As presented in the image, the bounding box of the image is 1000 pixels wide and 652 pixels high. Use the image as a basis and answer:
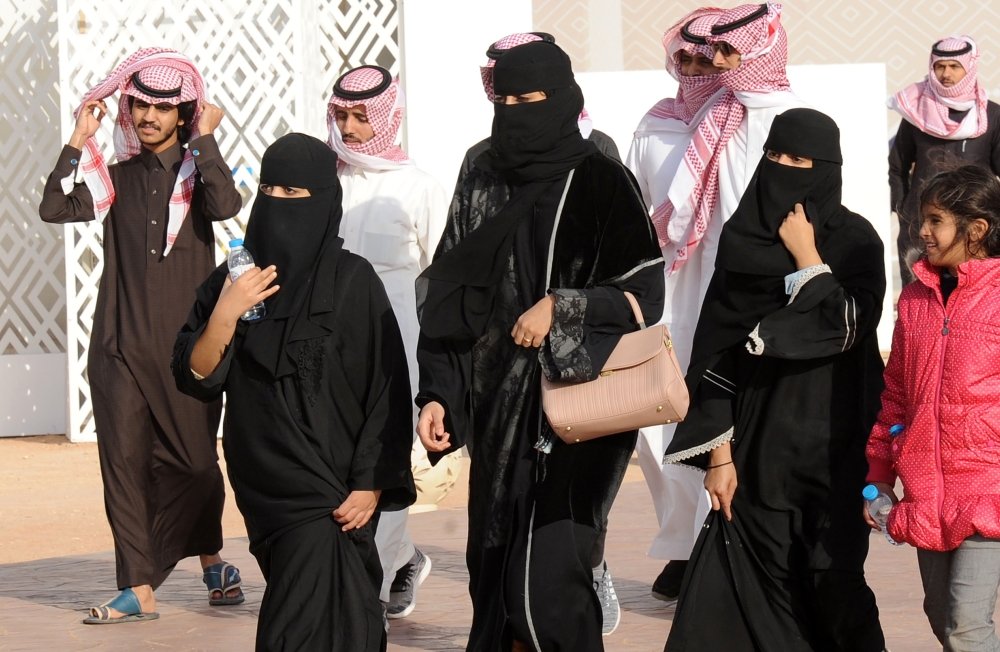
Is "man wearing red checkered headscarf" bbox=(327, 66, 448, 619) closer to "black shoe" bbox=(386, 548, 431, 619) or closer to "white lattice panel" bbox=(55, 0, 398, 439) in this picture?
"black shoe" bbox=(386, 548, 431, 619)

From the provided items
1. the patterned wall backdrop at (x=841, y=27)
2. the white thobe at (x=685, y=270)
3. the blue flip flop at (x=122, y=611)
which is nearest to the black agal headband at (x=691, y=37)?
the white thobe at (x=685, y=270)

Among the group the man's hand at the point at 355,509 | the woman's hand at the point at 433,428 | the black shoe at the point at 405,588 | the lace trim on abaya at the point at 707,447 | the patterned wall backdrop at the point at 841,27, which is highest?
the patterned wall backdrop at the point at 841,27

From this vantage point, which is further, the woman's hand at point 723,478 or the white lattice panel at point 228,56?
the white lattice panel at point 228,56

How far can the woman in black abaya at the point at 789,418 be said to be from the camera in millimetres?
3250

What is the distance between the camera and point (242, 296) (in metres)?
3.27

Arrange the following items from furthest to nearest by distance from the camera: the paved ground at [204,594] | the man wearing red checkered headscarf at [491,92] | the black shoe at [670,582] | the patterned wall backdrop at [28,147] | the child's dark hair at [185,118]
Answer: the patterned wall backdrop at [28,147]
the child's dark hair at [185,118]
the black shoe at [670,582]
the paved ground at [204,594]
the man wearing red checkered headscarf at [491,92]

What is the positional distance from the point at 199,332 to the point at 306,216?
359mm

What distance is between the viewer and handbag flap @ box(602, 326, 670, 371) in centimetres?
315

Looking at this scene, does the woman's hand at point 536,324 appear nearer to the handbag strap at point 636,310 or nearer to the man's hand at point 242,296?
the handbag strap at point 636,310

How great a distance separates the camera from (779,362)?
336 cm

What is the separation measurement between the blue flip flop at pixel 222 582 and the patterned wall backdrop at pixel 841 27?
39.3ft

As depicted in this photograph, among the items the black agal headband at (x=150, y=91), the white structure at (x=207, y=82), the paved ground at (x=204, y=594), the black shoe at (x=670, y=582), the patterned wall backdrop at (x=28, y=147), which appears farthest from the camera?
the patterned wall backdrop at (x=28, y=147)

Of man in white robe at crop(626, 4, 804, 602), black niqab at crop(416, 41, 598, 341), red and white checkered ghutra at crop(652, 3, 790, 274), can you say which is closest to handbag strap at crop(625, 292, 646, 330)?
black niqab at crop(416, 41, 598, 341)

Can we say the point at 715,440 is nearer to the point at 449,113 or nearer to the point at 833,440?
the point at 833,440
